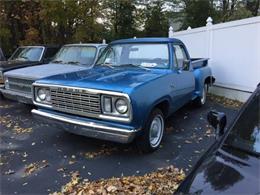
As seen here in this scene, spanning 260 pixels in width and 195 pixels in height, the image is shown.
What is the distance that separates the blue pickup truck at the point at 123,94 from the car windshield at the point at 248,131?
1.99m

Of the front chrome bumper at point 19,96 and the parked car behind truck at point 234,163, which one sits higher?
the parked car behind truck at point 234,163

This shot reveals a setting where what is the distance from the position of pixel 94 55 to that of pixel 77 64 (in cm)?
50

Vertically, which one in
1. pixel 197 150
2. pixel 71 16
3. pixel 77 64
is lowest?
pixel 197 150

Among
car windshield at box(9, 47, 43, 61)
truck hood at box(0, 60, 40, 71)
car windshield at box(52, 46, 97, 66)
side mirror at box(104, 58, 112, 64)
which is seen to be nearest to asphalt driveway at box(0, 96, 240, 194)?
side mirror at box(104, 58, 112, 64)

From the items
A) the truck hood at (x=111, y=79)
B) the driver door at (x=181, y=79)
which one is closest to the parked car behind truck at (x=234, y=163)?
the truck hood at (x=111, y=79)

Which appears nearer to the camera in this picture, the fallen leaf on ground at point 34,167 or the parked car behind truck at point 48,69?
the fallen leaf on ground at point 34,167

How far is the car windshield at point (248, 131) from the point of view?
269cm

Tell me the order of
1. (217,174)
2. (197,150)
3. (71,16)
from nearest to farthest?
(217,174) < (197,150) < (71,16)

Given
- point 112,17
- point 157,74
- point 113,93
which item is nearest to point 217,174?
point 113,93

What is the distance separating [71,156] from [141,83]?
1605mm

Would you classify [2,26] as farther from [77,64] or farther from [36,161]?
[36,161]

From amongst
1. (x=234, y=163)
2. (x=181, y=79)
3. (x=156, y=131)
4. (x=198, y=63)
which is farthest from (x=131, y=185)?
(x=198, y=63)

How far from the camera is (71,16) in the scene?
15.9 m

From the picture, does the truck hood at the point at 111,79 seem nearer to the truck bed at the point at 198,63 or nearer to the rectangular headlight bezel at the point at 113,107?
the rectangular headlight bezel at the point at 113,107
